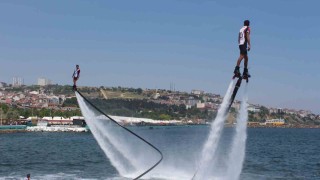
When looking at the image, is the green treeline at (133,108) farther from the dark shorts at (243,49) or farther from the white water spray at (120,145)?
the dark shorts at (243,49)

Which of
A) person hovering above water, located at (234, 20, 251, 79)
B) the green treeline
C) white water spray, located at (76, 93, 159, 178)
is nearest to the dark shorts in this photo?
person hovering above water, located at (234, 20, 251, 79)

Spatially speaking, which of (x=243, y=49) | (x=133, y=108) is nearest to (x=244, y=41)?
(x=243, y=49)

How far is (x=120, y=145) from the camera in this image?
35656 millimetres

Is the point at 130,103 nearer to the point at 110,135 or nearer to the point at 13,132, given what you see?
the point at 110,135

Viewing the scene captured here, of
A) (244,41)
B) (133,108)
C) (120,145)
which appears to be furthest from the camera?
(120,145)

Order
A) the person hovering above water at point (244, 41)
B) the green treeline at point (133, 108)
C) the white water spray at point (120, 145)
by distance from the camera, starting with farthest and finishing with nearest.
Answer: the white water spray at point (120, 145), the green treeline at point (133, 108), the person hovering above water at point (244, 41)

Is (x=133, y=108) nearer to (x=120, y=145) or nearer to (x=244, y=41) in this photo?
(x=120, y=145)

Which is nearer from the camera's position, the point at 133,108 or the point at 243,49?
the point at 243,49

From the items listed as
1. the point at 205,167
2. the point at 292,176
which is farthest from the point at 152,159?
the point at 292,176

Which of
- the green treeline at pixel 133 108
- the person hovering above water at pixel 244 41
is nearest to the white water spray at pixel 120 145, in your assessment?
the green treeline at pixel 133 108

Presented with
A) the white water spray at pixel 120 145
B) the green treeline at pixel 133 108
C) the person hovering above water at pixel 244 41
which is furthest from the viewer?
the white water spray at pixel 120 145

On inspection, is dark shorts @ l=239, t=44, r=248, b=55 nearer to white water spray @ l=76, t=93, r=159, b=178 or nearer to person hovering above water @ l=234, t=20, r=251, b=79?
person hovering above water @ l=234, t=20, r=251, b=79

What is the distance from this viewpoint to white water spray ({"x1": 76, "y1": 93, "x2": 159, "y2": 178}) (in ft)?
107

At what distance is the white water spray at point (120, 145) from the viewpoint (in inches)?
1282
